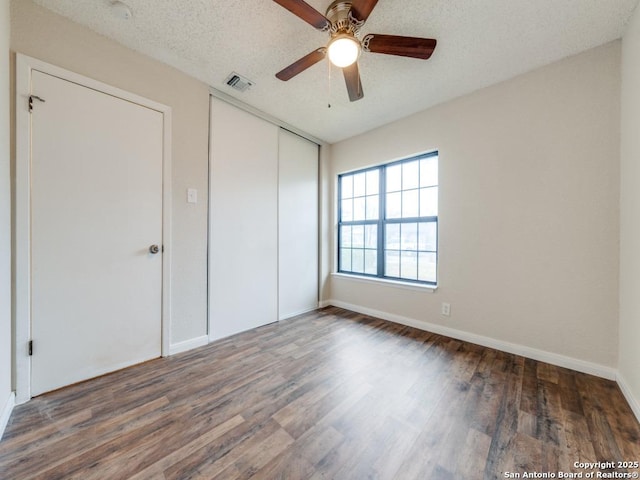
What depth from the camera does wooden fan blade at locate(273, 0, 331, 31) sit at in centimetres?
125

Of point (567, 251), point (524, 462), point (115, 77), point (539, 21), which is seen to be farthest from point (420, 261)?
point (115, 77)

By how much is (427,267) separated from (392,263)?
0.45 m

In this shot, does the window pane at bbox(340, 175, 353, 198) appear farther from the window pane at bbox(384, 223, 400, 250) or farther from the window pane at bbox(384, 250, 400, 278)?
the window pane at bbox(384, 250, 400, 278)

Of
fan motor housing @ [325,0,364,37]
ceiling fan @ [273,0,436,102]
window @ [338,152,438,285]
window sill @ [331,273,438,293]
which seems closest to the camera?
ceiling fan @ [273,0,436,102]

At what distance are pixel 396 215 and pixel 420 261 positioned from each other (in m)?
0.64

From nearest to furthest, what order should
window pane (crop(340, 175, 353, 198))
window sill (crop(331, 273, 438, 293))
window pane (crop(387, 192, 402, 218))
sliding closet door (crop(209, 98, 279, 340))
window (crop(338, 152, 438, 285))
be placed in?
sliding closet door (crop(209, 98, 279, 340)) → window sill (crop(331, 273, 438, 293)) → window (crop(338, 152, 438, 285)) → window pane (crop(387, 192, 402, 218)) → window pane (crop(340, 175, 353, 198))

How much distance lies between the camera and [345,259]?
3775 mm

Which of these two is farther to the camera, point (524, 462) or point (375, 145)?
point (375, 145)

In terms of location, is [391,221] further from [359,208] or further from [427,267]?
[427,267]

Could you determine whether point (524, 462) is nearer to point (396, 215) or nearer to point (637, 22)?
point (396, 215)

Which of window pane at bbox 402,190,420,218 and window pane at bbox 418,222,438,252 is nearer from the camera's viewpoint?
window pane at bbox 418,222,438,252

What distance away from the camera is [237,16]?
1643 mm

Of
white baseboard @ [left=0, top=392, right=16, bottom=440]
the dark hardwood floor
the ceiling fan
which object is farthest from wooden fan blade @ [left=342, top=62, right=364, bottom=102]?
white baseboard @ [left=0, top=392, right=16, bottom=440]

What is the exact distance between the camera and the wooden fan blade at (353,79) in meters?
1.69
